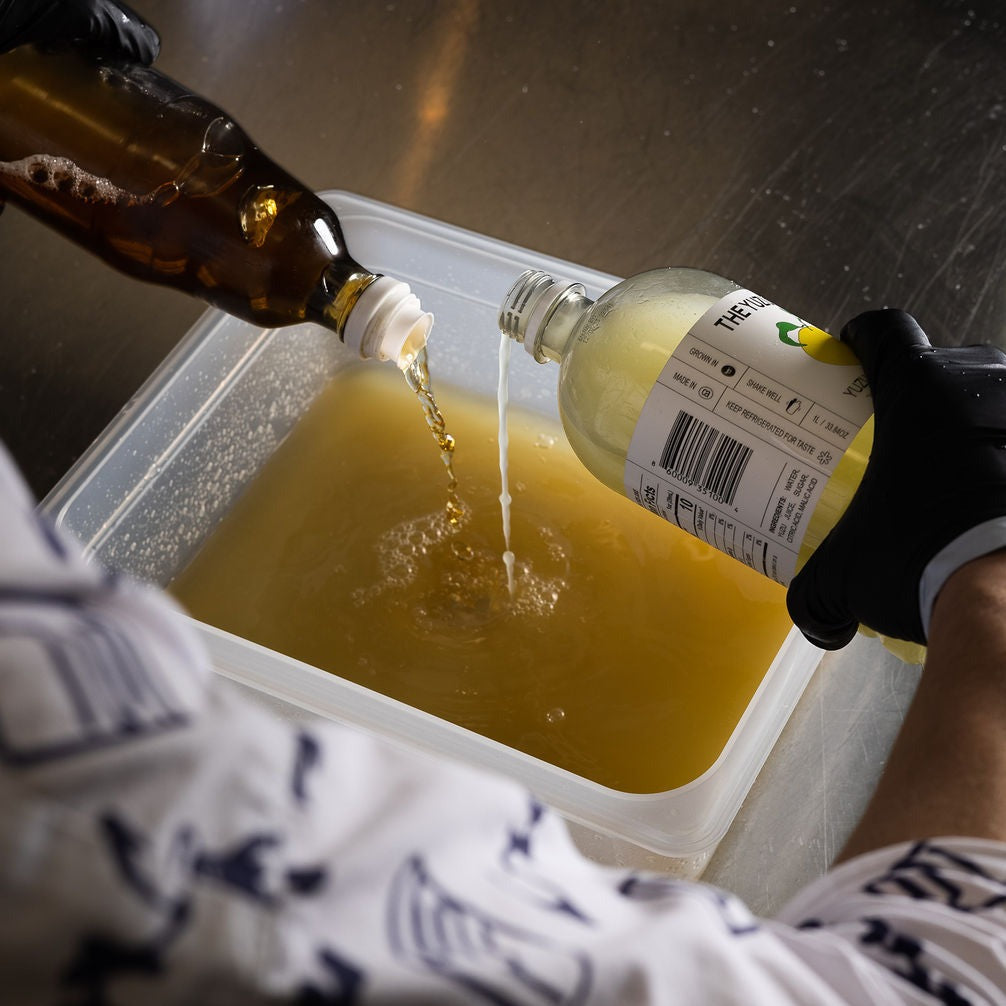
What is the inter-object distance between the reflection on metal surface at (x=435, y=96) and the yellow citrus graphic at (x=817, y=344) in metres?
0.52

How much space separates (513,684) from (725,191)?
1.64 ft

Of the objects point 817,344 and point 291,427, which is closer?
point 817,344

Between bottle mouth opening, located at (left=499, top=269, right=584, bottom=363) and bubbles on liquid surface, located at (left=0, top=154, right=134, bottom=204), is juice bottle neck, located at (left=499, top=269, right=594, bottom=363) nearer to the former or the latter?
bottle mouth opening, located at (left=499, top=269, right=584, bottom=363)

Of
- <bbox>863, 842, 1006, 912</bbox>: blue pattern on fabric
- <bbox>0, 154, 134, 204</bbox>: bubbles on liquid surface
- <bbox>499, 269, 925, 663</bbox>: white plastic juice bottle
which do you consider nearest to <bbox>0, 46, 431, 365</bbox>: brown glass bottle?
<bbox>0, 154, 134, 204</bbox>: bubbles on liquid surface

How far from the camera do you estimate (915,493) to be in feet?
1.84

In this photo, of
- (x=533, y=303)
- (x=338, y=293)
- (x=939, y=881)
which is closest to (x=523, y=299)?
(x=533, y=303)

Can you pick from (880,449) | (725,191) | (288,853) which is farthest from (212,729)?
(725,191)

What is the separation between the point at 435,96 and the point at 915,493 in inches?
28.5

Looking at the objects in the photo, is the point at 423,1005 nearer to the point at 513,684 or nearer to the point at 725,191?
the point at 513,684

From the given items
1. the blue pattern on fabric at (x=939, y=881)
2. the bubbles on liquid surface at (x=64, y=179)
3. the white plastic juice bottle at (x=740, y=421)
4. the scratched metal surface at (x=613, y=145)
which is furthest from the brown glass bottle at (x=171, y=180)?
the blue pattern on fabric at (x=939, y=881)

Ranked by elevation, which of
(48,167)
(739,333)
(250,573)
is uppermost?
(739,333)

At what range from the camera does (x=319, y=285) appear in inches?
28.8

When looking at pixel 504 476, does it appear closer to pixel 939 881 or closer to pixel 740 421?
pixel 740 421

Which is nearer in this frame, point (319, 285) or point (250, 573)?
point (319, 285)
